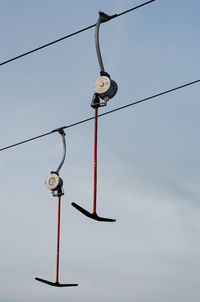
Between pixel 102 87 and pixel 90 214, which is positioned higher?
pixel 102 87

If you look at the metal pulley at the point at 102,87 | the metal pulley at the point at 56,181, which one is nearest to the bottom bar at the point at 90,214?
the metal pulley at the point at 102,87

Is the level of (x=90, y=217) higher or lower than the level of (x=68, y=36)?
lower

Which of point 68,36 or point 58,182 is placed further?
point 58,182

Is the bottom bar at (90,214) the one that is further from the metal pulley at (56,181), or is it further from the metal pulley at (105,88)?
the metal pulley at (56,181)

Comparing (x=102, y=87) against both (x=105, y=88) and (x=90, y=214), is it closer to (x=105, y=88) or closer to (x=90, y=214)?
(x=105, y=88)

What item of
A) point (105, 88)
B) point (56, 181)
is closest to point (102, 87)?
point (105, 88)

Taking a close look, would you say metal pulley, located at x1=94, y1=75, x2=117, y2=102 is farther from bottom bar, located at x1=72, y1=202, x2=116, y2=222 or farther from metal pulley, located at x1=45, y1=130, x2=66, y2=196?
metal pulley, located at x1=45, y1=130, x2=66, y2=196

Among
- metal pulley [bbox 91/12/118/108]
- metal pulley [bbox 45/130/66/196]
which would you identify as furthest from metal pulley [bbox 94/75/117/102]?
metal pulley [bbox 45/130/66/196]

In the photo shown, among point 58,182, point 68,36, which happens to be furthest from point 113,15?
point 58,182

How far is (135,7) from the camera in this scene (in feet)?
36.3

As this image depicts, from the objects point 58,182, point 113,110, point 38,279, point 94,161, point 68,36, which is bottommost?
point 38,279

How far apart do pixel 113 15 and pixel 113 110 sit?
2.55 metres

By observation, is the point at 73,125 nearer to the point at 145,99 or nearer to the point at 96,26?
the point at 145,99

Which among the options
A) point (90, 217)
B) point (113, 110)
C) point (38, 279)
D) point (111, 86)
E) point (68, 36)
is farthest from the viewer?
point (38, 279)
